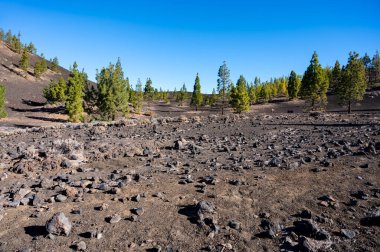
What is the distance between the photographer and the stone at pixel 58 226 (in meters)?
6.28

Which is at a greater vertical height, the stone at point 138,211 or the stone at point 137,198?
the stone at point 137,198

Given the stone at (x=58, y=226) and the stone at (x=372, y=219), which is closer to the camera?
the stone at (x=58, y=226)

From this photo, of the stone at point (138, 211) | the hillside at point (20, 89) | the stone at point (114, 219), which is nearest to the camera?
the stone at point (114, 219)

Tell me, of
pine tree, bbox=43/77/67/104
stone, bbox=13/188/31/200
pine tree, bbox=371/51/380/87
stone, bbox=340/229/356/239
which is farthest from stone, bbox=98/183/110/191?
pine tree, bbox=371/51/380/87

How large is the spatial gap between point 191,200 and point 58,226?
3772 mm

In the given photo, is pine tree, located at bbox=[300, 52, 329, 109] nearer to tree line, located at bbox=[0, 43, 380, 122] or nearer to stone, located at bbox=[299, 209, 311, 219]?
tree line, located at bbox=[0, 43, 380, 122]

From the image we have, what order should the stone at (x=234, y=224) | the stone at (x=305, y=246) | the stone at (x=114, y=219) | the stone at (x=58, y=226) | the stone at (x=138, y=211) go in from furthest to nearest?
the stone at (x=138, y=211) → the stone at (x=114, y=219) → the stone at (x=234, y=224) → the stone at (x=58, y=226) → the stone at (x=305, y=246)

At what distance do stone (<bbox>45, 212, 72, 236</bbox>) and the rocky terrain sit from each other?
0.02 meters

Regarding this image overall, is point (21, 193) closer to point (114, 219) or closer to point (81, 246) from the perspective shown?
point (114, 219)

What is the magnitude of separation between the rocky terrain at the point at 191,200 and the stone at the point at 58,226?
0.9 inches

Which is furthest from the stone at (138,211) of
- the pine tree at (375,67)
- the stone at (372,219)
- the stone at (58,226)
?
the pine tree at (375,67)

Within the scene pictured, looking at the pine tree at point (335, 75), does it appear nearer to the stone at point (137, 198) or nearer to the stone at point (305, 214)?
the stone at point (305, 214)

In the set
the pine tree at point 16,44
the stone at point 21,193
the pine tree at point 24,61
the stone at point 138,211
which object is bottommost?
the stone at point 138,211

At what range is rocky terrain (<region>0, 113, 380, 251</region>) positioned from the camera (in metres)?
6.10
